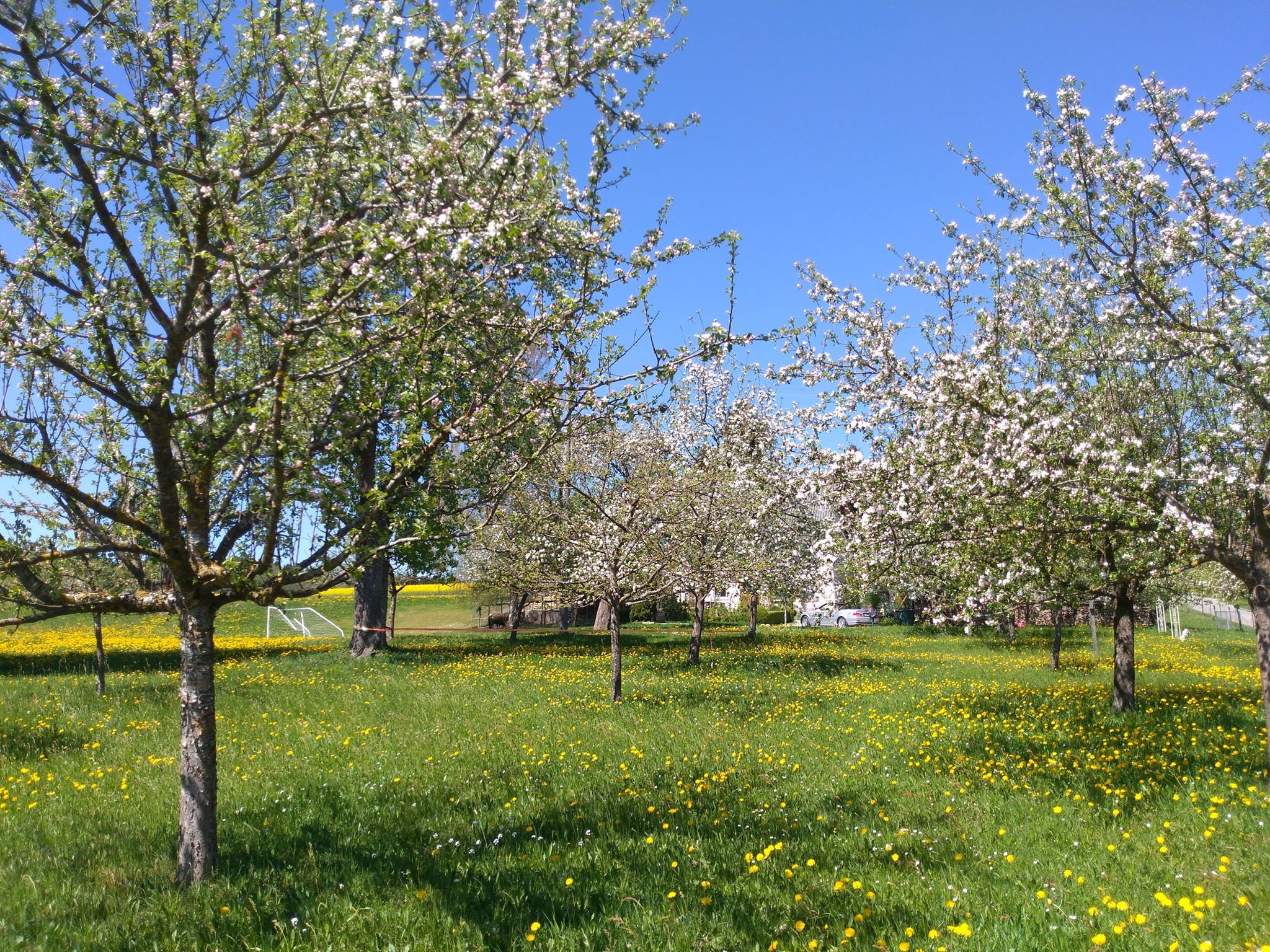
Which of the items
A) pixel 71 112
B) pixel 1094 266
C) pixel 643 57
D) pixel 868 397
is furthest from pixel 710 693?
pixel 71 112

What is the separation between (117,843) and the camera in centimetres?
667

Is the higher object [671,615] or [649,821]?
[649,821]

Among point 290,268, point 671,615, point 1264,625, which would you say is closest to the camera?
point 290,268

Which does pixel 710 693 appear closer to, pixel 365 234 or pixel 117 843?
pixel 117 843

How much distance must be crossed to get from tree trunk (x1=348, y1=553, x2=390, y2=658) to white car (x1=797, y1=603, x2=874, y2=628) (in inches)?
1080

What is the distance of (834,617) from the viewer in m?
49.8

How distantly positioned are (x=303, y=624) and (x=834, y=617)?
100 ft

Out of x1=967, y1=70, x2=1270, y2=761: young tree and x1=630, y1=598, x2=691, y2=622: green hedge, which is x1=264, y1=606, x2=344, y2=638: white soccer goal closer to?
x1=630, y1=598, x2=691, y2=622: green hedge

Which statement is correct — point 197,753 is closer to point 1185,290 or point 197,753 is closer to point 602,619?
point 1185,290

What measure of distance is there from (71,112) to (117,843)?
18.5 ft

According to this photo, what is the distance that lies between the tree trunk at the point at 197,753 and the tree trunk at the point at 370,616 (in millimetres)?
16696

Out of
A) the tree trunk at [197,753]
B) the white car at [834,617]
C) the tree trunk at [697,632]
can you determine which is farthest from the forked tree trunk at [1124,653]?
the white car at [834,617]

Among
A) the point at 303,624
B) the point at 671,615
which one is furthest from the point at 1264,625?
the point at 671,615

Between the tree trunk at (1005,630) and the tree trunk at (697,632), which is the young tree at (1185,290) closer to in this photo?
the tree trunk at (697,632)
